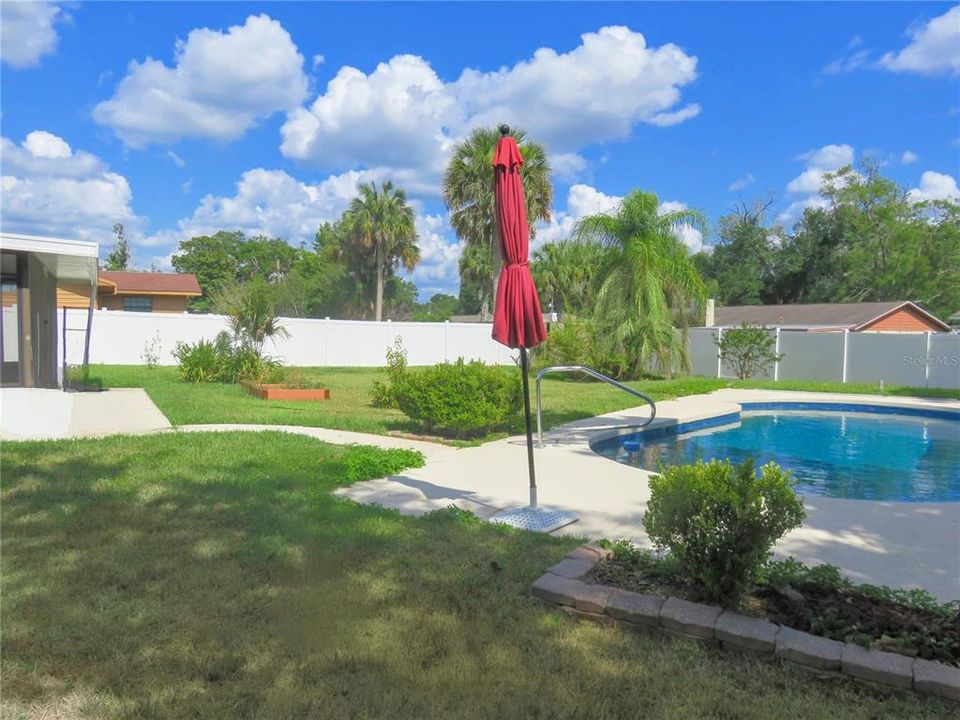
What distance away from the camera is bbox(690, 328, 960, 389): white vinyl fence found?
18175 mm

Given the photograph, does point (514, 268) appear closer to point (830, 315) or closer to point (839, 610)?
point (839, 610)

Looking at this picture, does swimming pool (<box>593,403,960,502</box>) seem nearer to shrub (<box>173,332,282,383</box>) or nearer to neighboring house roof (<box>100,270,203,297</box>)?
shrub (<box>173,332,282,383</box>)

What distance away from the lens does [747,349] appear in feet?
67.2

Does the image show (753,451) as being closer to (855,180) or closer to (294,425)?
(294,425)

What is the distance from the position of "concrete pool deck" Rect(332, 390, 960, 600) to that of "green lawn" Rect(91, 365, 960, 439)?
76.0 inches

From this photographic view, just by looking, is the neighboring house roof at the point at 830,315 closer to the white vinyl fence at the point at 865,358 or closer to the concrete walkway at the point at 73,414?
the white vinyl fence at the point at 865,358

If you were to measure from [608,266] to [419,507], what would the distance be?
15.4 meters

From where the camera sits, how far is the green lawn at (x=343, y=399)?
1017cm

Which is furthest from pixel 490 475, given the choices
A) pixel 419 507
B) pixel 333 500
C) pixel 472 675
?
pixel 472 675

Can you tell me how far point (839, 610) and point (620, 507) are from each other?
247 cm

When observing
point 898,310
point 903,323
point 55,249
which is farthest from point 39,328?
point 903,323

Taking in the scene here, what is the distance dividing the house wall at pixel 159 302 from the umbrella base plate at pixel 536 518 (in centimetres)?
2888

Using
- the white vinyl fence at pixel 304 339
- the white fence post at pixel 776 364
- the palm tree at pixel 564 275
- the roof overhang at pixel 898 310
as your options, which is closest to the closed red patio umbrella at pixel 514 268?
the white vinyl fence at pixel 304 339

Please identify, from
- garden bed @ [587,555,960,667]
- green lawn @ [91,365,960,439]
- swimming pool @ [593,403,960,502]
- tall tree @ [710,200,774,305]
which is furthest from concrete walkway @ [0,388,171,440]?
tall tree @ [710,200,774,305]
